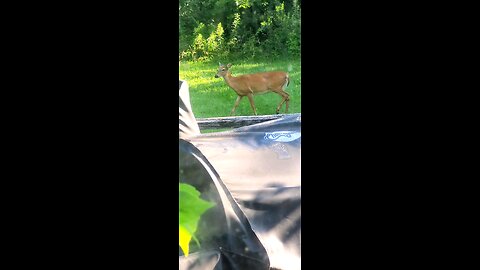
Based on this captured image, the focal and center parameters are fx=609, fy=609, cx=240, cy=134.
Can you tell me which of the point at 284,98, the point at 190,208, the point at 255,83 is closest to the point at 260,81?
the point at 255,83

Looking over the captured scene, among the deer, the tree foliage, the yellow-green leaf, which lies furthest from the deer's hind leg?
the yellow-green leaf

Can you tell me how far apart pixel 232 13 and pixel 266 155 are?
2.03ft

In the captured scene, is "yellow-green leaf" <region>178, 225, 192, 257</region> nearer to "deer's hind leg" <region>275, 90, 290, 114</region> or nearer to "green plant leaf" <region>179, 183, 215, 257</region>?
"green plant leaf" <region>179, 183, 215, 257</region>

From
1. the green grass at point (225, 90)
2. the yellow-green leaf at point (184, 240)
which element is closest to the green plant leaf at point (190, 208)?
the yellow-green leaf at point (184, 240)

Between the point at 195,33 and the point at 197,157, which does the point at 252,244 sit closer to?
the point at 197,157

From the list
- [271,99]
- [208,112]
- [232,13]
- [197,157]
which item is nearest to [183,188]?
Answer: [197,157]

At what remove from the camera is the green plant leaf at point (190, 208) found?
8.29 feet

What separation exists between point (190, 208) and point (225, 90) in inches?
20.6

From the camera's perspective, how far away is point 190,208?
2527 millimetres

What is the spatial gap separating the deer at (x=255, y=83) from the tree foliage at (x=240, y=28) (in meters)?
0.08

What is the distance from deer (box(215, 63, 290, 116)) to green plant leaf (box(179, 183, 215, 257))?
0.37 meters

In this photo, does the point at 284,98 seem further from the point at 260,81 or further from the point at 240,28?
the point at 240,28

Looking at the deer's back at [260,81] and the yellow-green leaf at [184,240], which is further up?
the deer's back at [260,81]

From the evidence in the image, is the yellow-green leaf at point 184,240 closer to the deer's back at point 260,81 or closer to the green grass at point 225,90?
the green grass at point 225,90
